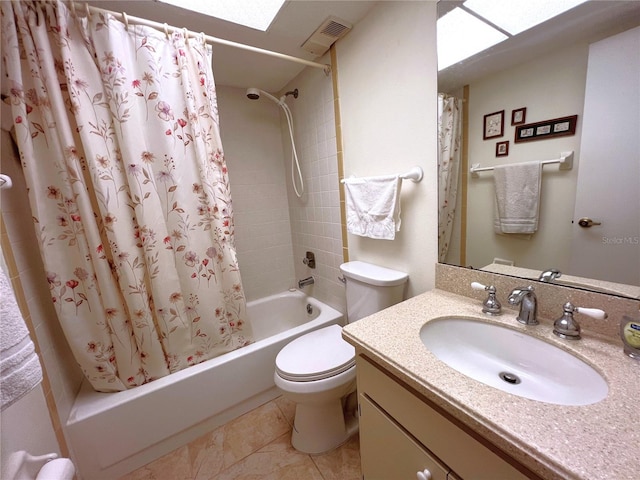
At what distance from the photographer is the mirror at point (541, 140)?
679mm

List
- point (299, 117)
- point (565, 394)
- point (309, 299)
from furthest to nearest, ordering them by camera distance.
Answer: point (309, 299)
point (299, 117)
point (565, 394)

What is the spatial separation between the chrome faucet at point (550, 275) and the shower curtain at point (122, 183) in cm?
135

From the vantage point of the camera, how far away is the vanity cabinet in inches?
20.0

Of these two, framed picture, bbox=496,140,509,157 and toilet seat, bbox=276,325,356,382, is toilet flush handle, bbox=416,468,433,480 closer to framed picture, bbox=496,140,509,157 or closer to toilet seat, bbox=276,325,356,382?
toilet seat, bbox=276,325,356,382

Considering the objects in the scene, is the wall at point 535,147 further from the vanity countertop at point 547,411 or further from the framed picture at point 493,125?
the vanity countertop at point 547,411

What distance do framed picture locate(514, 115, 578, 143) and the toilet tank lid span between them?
0.72 meters

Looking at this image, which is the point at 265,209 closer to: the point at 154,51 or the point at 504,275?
the point at 154,51

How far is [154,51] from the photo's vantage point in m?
1.15

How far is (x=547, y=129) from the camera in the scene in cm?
76

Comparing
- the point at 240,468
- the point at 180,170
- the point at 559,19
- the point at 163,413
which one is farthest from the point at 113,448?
the point at 559,19

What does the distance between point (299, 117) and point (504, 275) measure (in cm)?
167

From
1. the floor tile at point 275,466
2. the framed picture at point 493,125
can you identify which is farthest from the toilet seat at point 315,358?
the framed picture at point 493,125

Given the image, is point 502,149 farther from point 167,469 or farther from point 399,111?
point 167,469

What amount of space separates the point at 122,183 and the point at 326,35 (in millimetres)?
1289
